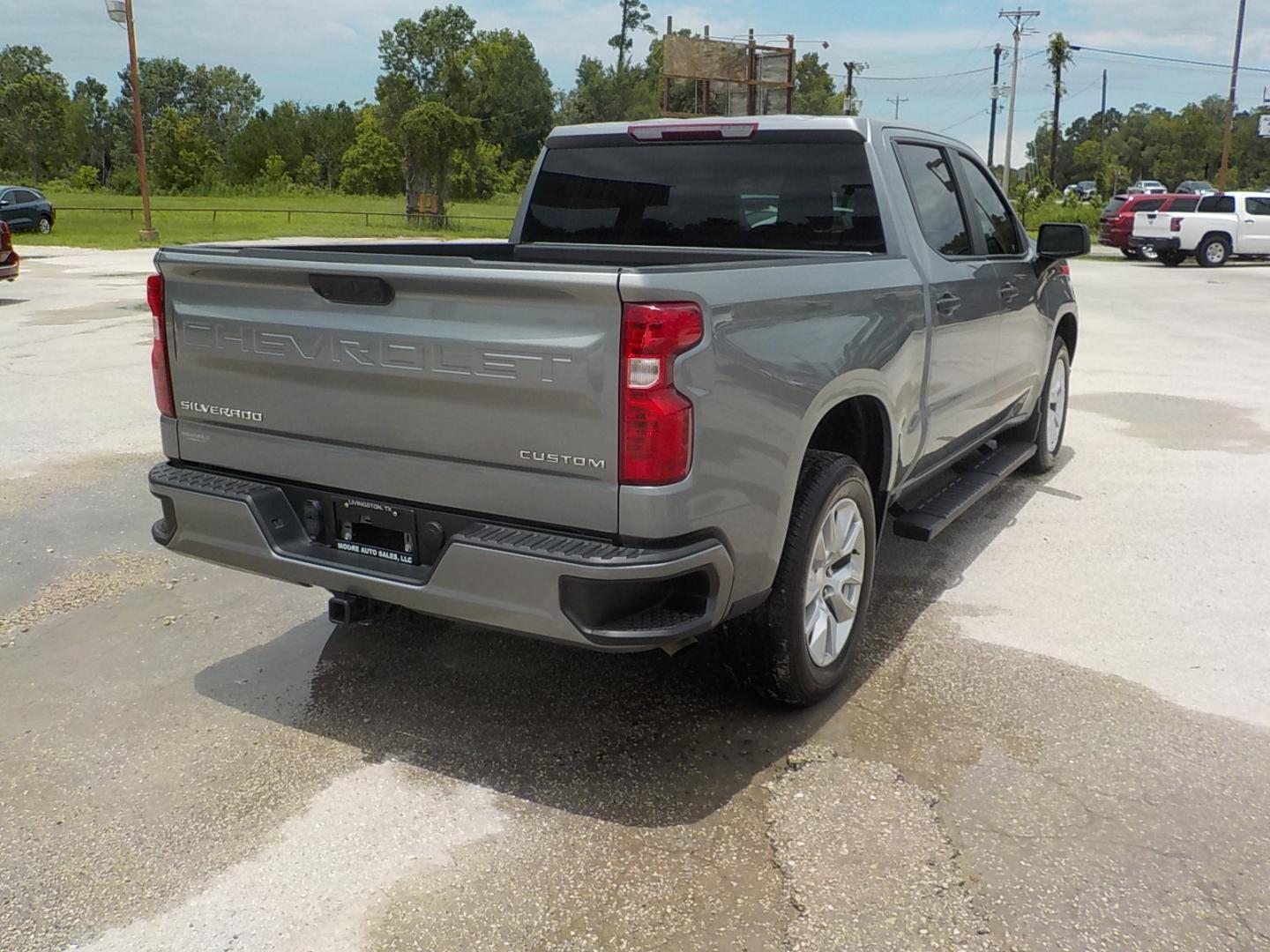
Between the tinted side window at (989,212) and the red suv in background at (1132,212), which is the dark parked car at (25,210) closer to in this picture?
the red suv in background at (1132,212)

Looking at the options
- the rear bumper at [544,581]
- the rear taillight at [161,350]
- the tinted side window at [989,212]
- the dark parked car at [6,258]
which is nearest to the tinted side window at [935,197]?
the tinted side window at [989,212]

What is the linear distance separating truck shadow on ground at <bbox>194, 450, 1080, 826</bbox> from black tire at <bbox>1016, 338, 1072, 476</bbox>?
2.44 meters

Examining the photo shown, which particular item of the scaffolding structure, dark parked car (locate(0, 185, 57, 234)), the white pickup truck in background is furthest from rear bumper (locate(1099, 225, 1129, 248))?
dark parked car (locate(0, 185, 57, 234))

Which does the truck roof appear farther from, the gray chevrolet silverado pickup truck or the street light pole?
the street light pole

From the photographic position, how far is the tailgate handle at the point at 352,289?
3.13 meters

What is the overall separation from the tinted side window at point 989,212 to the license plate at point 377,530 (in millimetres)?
3303

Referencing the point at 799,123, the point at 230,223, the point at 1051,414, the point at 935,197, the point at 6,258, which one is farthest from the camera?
the point at 230,223

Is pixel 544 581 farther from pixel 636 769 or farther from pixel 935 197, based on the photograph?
pixel 935 197

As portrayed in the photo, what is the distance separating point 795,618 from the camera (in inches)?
137

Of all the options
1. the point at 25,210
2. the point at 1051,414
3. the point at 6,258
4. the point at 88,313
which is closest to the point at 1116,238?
the point at 88,313

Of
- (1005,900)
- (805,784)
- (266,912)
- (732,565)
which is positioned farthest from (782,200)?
(266,912)

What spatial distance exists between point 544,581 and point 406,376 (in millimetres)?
714

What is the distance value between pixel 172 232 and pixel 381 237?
7.30m

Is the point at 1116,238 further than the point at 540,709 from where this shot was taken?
Yes
